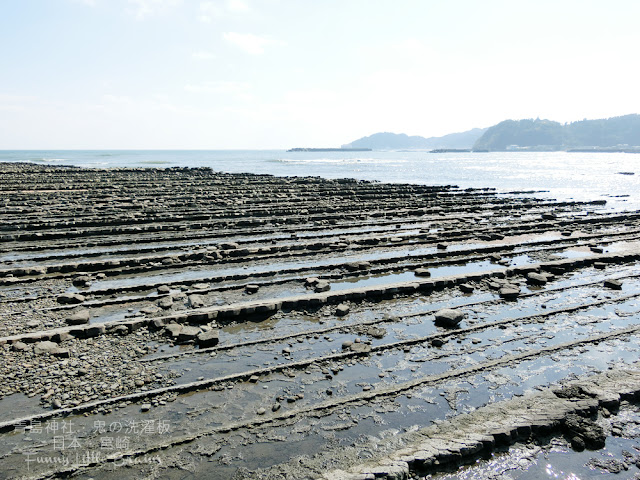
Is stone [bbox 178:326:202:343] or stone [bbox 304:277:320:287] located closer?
stone [bbox 178:326:202:343]

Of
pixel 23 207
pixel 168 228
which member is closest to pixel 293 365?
pixel 168 228

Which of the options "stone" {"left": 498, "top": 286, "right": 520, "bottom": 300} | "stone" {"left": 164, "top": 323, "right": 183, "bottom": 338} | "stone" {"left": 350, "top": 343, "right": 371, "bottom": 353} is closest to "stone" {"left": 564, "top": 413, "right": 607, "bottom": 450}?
"stone" {"left": 350, "top": 343, "right": 371, "bottom": 353}

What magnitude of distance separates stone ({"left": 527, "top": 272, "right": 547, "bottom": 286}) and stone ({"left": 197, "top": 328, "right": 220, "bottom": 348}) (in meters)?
10.2

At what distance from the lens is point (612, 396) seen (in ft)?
22.8

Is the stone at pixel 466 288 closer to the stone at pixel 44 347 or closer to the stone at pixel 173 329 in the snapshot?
the stone at pixel 173 329

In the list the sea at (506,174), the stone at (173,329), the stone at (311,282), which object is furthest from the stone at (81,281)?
the sea at (506,174)

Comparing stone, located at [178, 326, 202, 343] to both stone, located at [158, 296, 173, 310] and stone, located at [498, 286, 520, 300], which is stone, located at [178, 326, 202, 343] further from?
stone, located at [498, 286, 520, 300]

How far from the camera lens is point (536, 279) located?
1354 centimetres

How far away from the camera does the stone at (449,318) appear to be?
10.1m

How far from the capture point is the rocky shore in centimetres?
593

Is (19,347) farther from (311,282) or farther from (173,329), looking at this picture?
(311,282)

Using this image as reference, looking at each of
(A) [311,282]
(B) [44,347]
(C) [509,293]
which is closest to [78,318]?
(B) [44,347]

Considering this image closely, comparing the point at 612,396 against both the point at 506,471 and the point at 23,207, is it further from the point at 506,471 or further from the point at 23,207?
the point at 23,207

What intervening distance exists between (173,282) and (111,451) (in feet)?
25.4
